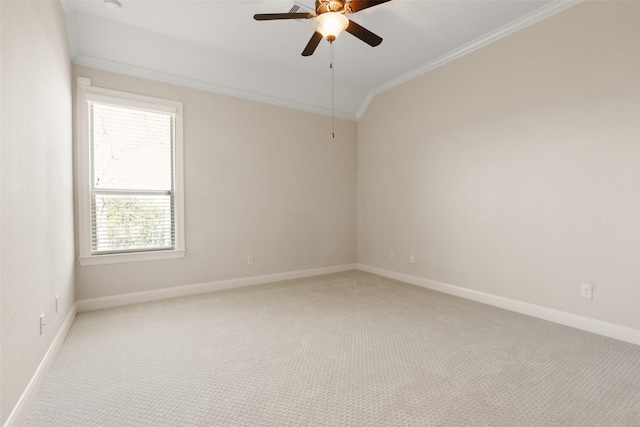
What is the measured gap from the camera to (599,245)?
2732 millimetres

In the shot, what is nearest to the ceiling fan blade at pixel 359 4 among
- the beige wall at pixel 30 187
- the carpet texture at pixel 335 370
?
the beige wall at pixel 30 187

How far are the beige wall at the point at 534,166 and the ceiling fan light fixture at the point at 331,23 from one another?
215 centimetres

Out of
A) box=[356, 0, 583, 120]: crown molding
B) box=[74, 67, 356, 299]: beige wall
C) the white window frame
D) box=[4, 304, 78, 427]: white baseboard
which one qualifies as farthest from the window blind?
box=[356, 0, 583, 120]: crown molding

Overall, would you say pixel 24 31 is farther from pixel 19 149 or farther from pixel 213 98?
pixel 213 98

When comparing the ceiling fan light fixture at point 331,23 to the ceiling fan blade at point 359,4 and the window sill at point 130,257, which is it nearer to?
the ceiling fan blade at point 359,4

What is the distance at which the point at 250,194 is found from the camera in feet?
14.4

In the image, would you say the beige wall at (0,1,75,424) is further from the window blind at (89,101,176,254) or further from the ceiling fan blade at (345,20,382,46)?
the ceiling fan blade at (345,20,382,46)

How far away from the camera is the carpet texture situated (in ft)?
5.45

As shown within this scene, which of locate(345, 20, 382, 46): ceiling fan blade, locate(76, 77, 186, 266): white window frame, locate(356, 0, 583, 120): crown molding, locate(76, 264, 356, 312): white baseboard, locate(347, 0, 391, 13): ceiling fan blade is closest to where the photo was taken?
locate(347, 0, 391, 13): ceiling fan blade

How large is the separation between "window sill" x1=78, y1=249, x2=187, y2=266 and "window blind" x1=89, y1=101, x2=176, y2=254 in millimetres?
77

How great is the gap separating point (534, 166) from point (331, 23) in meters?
2.45

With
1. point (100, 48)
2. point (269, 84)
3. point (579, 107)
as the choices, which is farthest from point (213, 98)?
point (579, 107)

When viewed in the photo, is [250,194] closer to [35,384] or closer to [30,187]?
[30,187]

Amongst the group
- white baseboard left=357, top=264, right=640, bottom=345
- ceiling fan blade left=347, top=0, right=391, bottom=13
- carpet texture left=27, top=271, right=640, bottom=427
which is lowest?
carpet texture left=27, top=271, right=640, bottom=427
